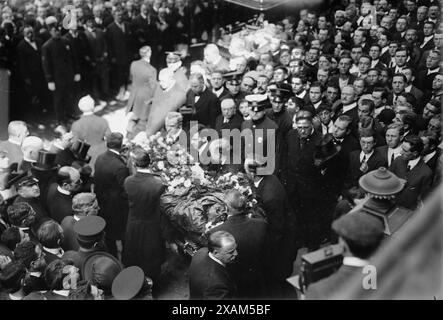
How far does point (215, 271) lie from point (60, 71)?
6.00 m

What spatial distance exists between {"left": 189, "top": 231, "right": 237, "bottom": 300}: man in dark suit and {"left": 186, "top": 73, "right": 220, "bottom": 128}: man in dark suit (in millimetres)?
3273

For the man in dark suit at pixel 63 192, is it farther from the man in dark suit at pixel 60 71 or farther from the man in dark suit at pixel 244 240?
the man in dark suit at pixel 60 71

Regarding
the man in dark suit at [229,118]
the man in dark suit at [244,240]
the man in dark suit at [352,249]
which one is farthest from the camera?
the man in dark suit at [229,118]

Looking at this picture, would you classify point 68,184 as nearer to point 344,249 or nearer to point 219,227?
point 219,227

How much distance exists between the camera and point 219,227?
409cm

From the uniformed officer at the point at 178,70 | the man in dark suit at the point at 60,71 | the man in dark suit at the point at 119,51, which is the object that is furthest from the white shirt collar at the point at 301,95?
the man in dark suit at the point at 119,51

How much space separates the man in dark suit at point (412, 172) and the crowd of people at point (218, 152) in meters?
0.01

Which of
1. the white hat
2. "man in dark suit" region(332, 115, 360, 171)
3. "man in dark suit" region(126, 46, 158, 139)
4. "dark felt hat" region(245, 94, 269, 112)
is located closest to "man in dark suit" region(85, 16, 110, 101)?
"man in dark suit" region(126, 46, 158, 139)

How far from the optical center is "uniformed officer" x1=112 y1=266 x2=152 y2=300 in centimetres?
349

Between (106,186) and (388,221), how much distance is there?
2.90 m

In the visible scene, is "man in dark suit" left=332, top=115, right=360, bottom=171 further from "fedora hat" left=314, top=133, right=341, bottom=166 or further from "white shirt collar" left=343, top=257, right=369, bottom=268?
"white shirt collar" left=343, top=257, right=369, bottom=268

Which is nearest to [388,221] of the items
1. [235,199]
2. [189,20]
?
[235,199]

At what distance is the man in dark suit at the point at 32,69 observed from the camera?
27.1ft

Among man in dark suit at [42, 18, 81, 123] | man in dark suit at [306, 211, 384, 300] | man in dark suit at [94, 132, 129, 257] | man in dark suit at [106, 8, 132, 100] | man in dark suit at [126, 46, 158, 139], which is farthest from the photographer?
A: man in dark suit at [106, 8, 132, 100]
